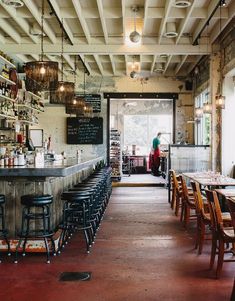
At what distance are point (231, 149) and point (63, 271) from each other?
6.27m

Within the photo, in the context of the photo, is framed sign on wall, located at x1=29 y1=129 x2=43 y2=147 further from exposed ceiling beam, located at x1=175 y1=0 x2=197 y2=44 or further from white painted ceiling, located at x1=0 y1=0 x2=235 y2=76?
exposed ceiling beam, located at x1=175 y1=0 x2=197 y2=44

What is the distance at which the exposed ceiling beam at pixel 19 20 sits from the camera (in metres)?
7.47

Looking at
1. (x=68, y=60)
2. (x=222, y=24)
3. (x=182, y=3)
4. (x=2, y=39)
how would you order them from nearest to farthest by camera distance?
(x=182, y=3), (x=222, y=24), (x=2, y=39), (x=68, y=60)

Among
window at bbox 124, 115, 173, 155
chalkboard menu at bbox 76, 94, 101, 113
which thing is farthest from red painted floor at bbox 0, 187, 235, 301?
window at bbox 124, 115, 173, 155

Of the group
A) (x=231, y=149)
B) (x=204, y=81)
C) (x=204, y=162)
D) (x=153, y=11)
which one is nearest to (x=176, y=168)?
(x=204, y=162)

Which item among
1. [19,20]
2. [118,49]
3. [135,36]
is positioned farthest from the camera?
[118,49]

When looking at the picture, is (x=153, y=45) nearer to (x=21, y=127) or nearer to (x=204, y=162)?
(x=204, y=162)

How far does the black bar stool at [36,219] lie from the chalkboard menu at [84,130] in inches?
345

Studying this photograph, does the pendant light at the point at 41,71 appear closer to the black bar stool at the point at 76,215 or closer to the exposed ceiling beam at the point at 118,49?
the black bar stool at the point at 76,215

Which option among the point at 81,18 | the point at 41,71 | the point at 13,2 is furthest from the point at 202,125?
the point at 41,71

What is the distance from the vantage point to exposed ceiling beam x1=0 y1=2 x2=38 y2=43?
24.5 feet

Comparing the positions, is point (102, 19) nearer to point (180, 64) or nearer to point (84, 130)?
point (180, 64)

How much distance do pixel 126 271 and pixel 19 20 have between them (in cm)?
581

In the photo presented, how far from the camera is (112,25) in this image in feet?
29.8
